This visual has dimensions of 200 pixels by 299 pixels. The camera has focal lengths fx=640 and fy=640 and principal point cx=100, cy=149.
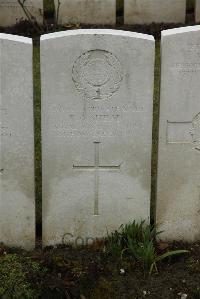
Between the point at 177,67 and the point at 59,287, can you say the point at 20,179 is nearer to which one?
the point at 59,287

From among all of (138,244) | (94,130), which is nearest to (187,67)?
(94,130)

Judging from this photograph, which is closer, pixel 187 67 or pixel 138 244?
pixel 187 67

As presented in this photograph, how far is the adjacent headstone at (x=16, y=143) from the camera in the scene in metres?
4.28

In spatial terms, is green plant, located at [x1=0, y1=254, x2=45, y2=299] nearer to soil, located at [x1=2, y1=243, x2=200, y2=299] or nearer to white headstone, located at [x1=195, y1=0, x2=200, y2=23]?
soil, located at [x1=2, y1=243, x2=200, y2=299]

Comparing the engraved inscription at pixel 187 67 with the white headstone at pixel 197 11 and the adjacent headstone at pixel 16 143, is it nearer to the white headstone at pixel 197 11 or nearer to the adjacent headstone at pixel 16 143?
the adjacent headstone at pixel 16 143

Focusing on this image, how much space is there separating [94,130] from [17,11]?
6.23 metres

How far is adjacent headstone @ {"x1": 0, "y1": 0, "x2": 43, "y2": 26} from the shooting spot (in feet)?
33.3

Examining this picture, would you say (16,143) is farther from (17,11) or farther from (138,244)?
(17,11)

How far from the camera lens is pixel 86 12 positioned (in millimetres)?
10438

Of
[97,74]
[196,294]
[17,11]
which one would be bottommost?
[196,294]

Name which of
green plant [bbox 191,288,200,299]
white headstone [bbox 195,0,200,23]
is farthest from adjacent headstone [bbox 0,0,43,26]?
green plant [bbox 191,288,200,299]

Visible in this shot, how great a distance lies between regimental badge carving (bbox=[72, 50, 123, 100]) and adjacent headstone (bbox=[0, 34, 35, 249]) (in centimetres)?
34

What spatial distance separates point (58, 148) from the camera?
4.53 metres

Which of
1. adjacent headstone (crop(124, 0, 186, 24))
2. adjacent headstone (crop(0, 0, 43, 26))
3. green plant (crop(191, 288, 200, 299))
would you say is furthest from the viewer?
adjacent headstone (crop(124, 0, 186, 24))
